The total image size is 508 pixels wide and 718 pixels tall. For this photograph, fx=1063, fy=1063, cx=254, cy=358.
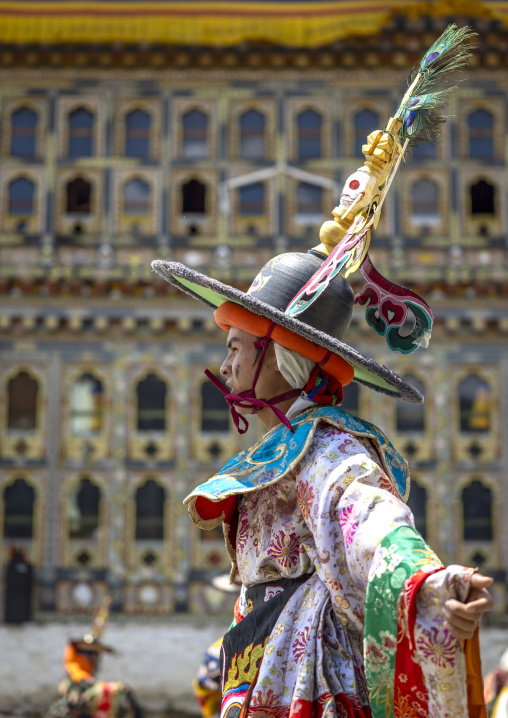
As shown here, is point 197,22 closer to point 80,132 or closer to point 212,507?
point 80,132

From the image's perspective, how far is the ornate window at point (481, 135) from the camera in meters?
14.2

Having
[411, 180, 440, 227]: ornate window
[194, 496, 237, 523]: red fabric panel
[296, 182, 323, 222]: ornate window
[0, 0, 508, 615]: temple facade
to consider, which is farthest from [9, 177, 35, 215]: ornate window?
[194, 496, 237, 523]: red fabric panel

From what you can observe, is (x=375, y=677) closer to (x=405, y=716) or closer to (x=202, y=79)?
(x=405, y=716)

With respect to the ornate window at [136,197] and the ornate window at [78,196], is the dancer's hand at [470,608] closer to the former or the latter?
the ornate window at [136,197]

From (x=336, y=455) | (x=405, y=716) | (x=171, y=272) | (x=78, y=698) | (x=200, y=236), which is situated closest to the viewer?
(x=405, y=716)

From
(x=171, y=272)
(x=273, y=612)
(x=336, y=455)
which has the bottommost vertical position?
(x=273, y=612)

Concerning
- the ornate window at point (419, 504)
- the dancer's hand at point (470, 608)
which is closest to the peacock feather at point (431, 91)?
the dancer's hand at point (470, 608)

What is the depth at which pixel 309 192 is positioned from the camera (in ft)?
46.2

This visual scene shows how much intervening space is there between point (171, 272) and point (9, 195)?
474 inches

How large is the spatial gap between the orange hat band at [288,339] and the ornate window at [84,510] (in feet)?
35.6

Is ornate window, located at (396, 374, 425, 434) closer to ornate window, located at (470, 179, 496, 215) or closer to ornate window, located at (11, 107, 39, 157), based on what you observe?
ornate window, located at (470, 179, 496, 215)

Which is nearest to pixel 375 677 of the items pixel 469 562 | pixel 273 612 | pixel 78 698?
pixel 273 612

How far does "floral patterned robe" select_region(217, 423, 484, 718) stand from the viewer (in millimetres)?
1959

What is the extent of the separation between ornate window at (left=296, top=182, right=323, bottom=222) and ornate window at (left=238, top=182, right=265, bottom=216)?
0.48 meters
